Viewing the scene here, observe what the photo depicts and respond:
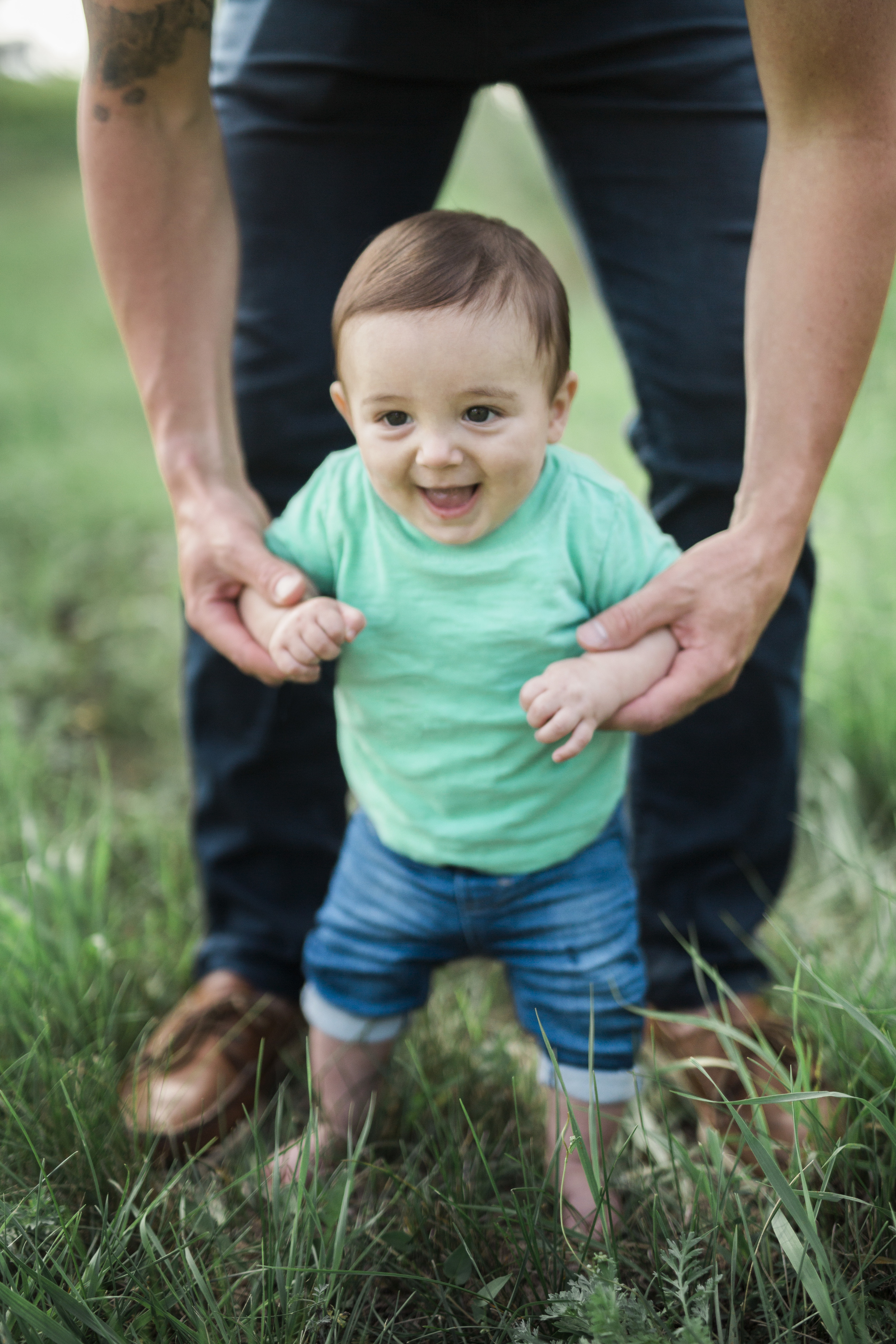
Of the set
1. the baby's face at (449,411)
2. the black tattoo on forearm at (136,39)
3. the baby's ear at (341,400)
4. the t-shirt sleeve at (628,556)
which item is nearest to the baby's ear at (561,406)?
the baby's face at (449,411)

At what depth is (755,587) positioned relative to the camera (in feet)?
3.93

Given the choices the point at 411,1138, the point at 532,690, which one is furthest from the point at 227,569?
the point at 411,1138

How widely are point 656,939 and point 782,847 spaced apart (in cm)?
26

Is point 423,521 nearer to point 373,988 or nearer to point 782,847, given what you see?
point 373,988

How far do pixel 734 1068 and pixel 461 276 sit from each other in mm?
1011

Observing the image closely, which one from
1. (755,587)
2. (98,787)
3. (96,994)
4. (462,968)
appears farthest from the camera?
(98,787)

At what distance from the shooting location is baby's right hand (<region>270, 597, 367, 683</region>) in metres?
1.13

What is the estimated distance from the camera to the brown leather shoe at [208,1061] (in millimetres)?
1456

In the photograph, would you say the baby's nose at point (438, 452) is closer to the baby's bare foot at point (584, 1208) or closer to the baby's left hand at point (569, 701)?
the baby's left hand at point (569, 701)

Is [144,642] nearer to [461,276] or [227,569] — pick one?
[227,569]

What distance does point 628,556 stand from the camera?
1181 mm

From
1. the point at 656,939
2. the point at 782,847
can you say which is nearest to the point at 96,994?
the point at 656,939

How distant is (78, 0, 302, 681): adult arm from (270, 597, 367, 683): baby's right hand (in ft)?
0.15

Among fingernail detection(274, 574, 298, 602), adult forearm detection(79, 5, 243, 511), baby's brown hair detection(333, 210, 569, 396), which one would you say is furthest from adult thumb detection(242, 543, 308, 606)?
baby's brown hair detection(333, 210, 569, 396)
